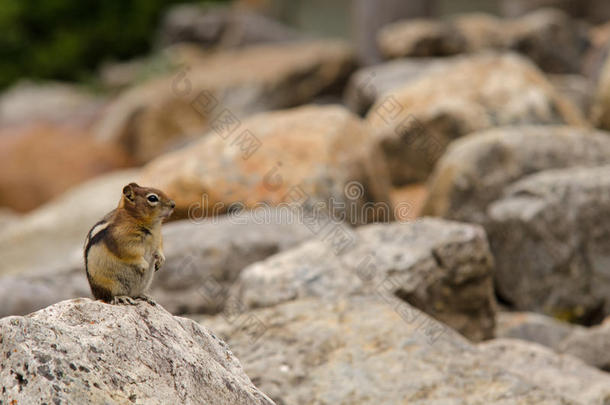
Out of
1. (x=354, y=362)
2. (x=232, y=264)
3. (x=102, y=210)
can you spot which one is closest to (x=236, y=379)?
(x=354, y=362)

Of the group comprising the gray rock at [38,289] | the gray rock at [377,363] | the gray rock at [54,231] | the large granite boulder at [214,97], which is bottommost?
the large granite boulder at [214,97]

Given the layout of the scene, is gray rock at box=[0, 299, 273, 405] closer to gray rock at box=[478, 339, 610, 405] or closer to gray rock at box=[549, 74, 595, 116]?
gray rock at box=[478, 339, 610, 405]

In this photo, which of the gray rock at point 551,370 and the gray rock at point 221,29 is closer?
the gray rock at point 551,370

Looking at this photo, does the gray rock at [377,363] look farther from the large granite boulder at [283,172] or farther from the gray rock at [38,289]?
the large granite boulder at [283,172]

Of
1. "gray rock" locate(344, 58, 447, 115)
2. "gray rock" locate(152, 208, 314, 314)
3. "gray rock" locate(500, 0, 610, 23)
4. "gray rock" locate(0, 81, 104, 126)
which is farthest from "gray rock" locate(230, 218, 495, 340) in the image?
"gray rock" locate(500, 0, 610, 23)

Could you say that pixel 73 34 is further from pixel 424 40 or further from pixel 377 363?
pixel 377 363

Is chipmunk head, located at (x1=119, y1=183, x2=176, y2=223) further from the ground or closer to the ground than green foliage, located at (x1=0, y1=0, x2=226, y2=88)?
further from the ground

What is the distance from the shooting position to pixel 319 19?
22.5 metres

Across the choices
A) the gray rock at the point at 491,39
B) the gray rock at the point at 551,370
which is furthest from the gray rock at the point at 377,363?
the gray rock at the point at 491,39

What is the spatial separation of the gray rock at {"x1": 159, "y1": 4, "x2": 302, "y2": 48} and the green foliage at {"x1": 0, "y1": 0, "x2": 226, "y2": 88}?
125 cm

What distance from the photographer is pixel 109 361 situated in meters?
2.72

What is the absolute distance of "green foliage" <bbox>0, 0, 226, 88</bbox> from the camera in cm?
2111

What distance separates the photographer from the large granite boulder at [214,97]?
14148 millimetres

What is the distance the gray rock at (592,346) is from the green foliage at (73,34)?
700 inches
